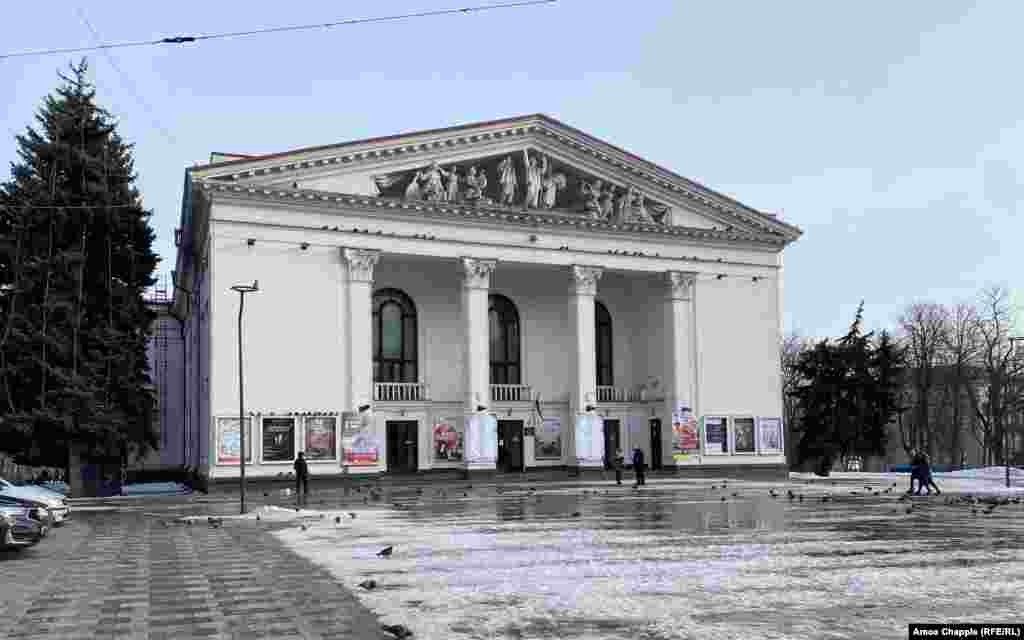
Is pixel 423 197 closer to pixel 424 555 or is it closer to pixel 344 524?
pixel 344 524

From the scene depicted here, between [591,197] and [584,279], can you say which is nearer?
[584,279]

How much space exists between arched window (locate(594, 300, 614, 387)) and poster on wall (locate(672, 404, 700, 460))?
4.33m

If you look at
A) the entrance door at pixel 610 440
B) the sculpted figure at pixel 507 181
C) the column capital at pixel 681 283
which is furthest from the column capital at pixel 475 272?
the entrance door at pixel 610 440

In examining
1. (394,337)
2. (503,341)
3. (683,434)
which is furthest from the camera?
(503,341)

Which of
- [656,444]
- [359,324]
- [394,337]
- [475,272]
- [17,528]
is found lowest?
[656,444]

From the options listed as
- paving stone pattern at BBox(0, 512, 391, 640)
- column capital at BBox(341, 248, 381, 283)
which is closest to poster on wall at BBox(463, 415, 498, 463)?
column capital at BBox(341, 248, 381, 283)

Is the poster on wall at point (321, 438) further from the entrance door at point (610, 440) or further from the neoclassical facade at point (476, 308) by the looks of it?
the entrance door at point (610, 440)

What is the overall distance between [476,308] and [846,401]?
17967 mm

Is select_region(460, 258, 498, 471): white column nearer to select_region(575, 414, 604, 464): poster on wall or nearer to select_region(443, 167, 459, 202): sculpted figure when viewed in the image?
select_region(443, 167, 459, 202): sculpted figure

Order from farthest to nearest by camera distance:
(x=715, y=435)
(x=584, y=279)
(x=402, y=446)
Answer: (x=715, y=435), (x=584, y=279), (x=402, y=446)

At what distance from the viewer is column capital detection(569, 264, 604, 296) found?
4572 centimetres

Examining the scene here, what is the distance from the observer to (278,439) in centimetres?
3872

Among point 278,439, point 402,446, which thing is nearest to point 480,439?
point 402,446

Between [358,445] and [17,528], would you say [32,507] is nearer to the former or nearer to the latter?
[17,528]
